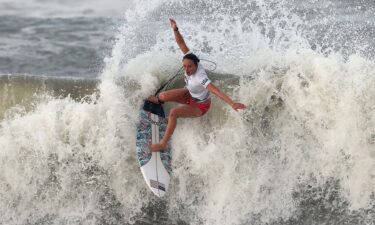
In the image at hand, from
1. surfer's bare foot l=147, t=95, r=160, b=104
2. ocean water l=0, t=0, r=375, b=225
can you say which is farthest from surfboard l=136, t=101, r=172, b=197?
ocean water l=0, t=0, r=375, b=225

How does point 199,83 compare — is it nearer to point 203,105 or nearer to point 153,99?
point 203,105

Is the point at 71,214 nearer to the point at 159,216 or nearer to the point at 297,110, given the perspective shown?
the point at 159,216

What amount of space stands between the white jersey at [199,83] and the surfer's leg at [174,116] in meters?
0.19

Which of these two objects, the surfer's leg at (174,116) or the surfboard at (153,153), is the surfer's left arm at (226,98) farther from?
the surfboard at (153,153)

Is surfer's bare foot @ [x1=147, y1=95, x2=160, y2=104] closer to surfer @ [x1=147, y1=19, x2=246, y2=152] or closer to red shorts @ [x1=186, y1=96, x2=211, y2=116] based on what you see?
surfer @ [x1=147, y1=19, x2=246, y2=152]

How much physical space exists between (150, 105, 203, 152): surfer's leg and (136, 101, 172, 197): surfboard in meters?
0.15

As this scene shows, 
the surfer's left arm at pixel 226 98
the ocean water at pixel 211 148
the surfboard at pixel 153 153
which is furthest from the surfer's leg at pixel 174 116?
the surfer's left arm at pixel 226 98

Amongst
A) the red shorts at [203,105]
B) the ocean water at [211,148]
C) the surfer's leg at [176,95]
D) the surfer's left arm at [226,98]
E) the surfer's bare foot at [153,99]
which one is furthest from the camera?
the surfer's bare foot at [153,99]

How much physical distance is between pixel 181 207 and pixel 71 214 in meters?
1.54

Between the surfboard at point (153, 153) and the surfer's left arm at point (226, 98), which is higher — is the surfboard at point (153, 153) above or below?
below

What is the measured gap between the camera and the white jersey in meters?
7.79

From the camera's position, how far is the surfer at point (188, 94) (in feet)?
25.5

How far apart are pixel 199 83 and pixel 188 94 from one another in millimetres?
478

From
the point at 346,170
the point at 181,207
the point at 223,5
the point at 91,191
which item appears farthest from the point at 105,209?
the point at 223,5
